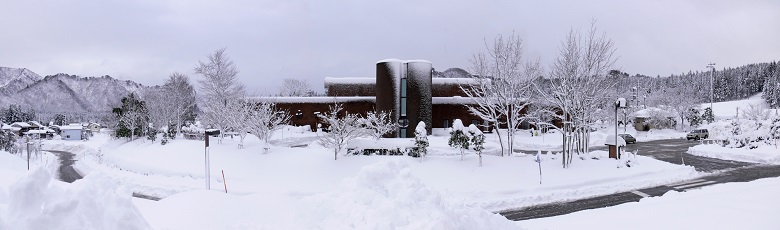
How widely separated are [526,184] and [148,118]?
45.1m

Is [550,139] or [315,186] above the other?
[550,139]

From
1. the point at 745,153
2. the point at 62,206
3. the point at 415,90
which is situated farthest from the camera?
the point at 415,90

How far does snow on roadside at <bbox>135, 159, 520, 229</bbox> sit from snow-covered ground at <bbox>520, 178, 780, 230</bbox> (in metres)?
3.24

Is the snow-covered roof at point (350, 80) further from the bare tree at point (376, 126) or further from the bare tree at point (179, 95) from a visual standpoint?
the bare tree at point (376, 126)

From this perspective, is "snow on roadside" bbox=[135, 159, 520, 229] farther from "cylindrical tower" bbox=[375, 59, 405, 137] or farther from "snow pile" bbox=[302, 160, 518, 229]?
"cylindrical tower" bbox=[375, 59, 405, 137]

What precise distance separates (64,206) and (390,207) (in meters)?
4.05

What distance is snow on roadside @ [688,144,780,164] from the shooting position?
26784 mm

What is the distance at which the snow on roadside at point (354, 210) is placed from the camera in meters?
7.12

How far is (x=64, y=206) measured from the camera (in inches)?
209

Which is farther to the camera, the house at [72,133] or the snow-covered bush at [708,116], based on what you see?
the house at [72,133]

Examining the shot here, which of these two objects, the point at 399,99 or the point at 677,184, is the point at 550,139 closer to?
the point at 399,99

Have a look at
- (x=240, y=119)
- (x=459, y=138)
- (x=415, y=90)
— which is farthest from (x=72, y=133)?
(x=459, y=138)

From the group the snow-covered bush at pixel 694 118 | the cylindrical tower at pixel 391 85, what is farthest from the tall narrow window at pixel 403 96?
the snow-covered bush at pixel 694 118

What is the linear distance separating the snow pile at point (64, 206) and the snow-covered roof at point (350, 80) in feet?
151
